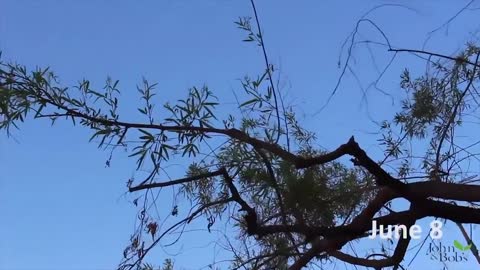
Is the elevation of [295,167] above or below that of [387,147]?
below

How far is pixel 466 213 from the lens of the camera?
1580 mm

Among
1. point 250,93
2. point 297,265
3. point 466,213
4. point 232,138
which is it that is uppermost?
point 250,93

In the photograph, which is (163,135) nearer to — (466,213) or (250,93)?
(250,93)

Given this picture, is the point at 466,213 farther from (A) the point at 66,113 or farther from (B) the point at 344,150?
(A) the point at 66,113

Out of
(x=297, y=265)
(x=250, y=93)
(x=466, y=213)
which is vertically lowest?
(x=297, y=265)

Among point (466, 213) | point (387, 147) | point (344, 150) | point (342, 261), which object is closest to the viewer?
point (344, 150)

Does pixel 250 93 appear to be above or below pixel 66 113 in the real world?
above

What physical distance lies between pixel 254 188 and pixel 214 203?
0.41 ft

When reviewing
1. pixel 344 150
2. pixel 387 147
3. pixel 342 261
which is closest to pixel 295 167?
pixel 344 150

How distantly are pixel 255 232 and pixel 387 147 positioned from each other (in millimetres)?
599

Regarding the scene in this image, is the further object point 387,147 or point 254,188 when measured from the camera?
point 387,147

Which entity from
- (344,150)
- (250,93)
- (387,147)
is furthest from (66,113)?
(387,147)

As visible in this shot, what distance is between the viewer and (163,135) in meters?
1.54

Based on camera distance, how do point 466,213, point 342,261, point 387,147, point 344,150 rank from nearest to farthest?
1. point 344,150
2. point 466,213
3. point 342,261
4. point 387,147
